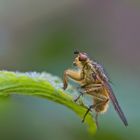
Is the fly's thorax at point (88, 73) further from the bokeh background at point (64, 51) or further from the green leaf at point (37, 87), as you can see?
the bokeh background at point (64, 51)

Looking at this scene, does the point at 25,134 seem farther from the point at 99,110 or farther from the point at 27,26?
the point at 27,26

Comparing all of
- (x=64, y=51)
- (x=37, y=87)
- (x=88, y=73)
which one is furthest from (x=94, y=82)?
(x=64, y=51)

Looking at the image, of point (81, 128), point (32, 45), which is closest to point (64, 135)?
point (81, 128)

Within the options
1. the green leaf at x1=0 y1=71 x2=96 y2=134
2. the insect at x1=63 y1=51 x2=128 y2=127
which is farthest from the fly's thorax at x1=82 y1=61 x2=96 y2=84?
the green leaf at x1=0 y1=71 x2=96 y2=134

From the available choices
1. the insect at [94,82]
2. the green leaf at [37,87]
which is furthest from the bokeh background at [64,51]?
the green leaf at [37,87]

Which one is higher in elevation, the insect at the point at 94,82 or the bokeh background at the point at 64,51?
the bokeh background at the point at 64,51

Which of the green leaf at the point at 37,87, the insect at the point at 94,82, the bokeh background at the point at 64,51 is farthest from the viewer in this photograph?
the bokeh background at the point at 64,51
